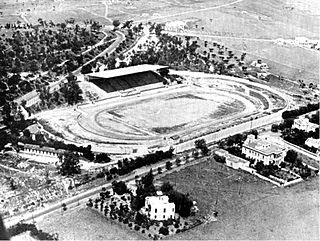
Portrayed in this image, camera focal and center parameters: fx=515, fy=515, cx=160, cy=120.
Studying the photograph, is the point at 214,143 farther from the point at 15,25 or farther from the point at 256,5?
the point at 256,5

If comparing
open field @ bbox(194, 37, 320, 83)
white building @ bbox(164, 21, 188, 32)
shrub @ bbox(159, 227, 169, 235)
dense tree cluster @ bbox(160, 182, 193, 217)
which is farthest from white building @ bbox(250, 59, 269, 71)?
shrub @ bbox(159, 227, 169, 235)

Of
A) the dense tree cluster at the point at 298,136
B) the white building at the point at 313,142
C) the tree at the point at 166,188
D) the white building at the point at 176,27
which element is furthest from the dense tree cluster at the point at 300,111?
the white building at the point at 176,27

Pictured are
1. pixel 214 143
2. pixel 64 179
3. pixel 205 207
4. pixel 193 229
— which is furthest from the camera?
pixel 214 143

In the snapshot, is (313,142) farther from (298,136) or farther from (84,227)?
(84,227)

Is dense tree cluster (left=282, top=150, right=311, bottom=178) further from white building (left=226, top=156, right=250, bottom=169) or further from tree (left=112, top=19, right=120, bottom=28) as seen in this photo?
tree (left=112, top=19, right=120, bottom=28)

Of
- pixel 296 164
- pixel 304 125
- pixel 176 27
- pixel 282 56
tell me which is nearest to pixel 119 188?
pixel 296 164

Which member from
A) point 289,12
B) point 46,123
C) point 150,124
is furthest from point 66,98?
point 289,12

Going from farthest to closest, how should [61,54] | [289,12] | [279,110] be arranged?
[289,12], [61,54], [279,110]

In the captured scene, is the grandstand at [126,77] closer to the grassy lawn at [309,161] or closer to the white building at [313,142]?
the white building at [313,142]
